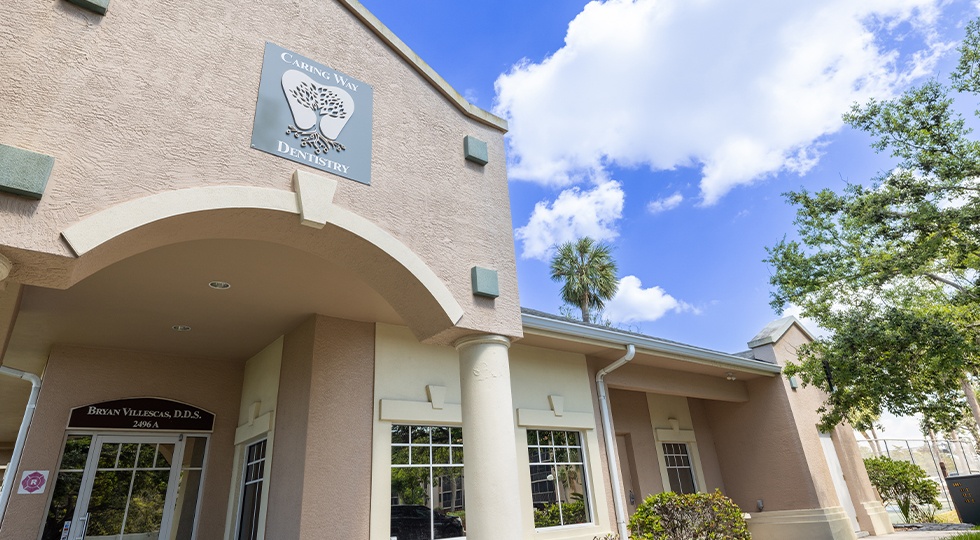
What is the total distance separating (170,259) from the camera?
5.95 m

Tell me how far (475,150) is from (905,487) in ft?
51.8

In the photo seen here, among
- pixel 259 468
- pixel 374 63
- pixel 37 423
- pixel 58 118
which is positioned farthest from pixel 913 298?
pixel 37 423

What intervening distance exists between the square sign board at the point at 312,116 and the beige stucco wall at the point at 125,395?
19.9 feet

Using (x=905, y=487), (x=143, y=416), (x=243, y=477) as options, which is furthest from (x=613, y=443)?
(x=905, y=487)

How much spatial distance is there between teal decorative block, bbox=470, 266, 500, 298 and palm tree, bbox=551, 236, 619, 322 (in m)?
21.2

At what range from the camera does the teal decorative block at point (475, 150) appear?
20.4 ft

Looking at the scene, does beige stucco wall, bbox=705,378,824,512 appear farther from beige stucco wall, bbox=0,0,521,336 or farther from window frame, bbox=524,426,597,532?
beige stucco wall, bbox=0,0,521,336

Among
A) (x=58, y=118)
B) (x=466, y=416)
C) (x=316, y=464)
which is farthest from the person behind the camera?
(x=316, y=464)

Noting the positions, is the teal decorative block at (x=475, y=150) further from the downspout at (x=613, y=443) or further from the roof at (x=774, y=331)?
the roof at (x=774, y=331)

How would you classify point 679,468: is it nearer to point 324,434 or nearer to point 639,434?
point 639,434

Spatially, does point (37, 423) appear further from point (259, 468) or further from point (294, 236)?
point (294, 236)

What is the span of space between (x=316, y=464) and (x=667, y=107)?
8.84 m

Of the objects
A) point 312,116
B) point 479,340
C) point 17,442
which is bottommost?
point 17,442

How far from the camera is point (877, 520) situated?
12734 millimetres
